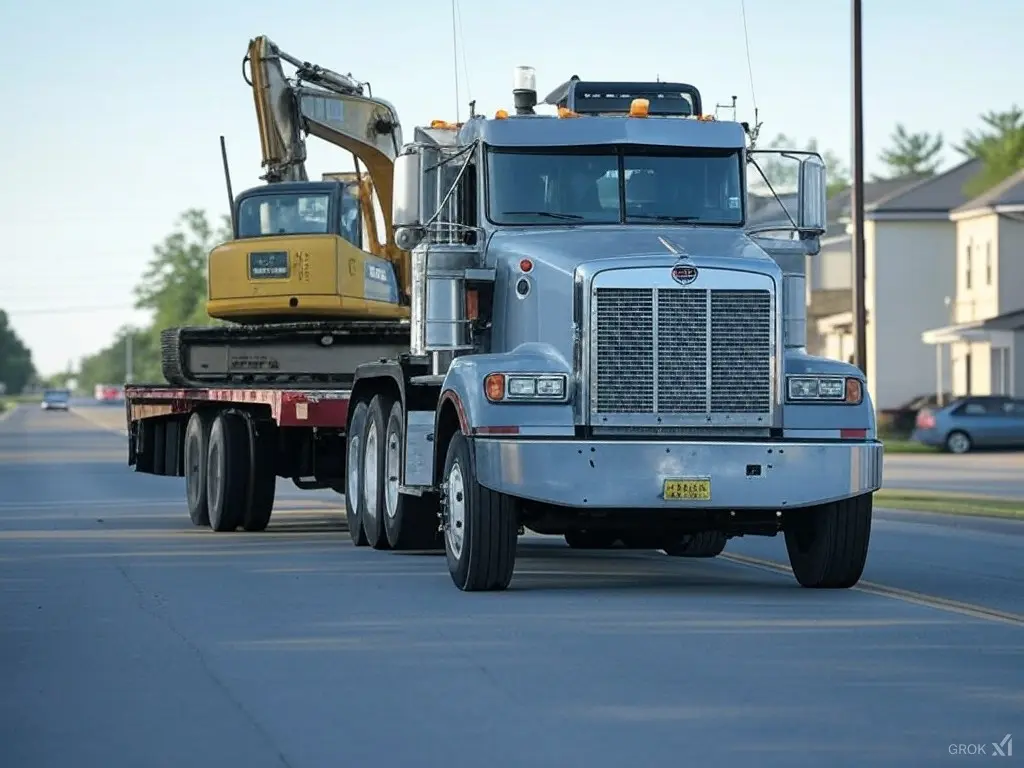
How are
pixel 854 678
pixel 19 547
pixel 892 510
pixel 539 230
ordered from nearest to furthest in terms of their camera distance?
1. pixel 854 678
2. pixel 539 230
3. pixel 19 547
4. pixel 892 510

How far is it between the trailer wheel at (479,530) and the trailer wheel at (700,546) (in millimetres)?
3670

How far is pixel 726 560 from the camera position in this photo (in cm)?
1870

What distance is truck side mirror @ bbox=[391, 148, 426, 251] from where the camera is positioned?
1619cm

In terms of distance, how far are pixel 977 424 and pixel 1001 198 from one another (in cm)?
1259

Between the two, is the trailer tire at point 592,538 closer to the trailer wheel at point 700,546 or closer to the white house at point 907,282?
the trailer wheel at point 700,546

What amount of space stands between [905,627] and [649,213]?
440cm

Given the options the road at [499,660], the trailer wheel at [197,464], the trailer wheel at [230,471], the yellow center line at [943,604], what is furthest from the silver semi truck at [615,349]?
the trailer wheel at [197,464]

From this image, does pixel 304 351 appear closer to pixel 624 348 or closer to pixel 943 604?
pixel 624 348

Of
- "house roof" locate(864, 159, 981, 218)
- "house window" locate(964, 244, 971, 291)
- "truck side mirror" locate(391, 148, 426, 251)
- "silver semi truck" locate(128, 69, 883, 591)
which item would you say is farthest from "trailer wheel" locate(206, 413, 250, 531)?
"house roof" locate(864, 159, 981, 218)

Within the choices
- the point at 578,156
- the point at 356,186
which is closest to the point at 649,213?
the point at 578,156

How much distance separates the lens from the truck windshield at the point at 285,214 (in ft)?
81.7

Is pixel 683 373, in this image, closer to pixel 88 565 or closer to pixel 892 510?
pixel 88 565

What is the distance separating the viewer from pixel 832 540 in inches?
596

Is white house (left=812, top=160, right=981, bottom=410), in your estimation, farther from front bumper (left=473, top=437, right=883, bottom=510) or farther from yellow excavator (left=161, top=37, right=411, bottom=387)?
front bumper (left=473, top=437, right=883, bottom=510)
